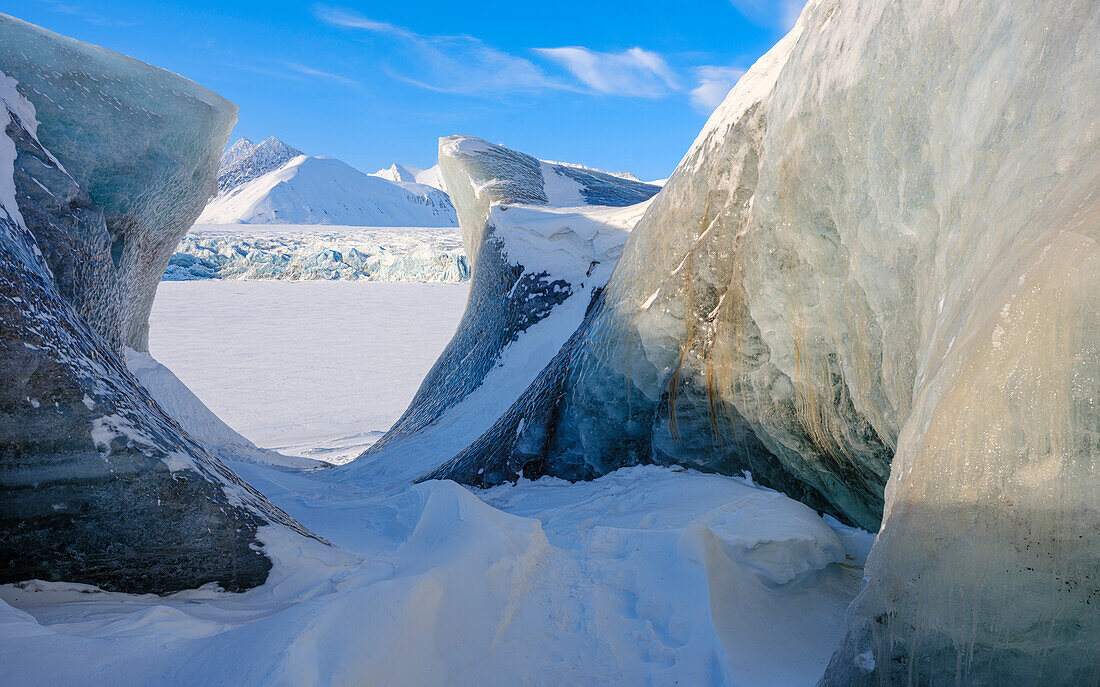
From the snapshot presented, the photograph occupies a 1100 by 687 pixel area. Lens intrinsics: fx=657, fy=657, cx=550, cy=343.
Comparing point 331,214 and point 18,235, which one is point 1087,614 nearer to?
point 18,235

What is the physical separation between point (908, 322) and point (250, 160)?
2280 inches

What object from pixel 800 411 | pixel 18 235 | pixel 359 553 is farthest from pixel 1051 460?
pixel 18 235

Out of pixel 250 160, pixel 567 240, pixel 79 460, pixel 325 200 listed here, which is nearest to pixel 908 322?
pixel 79 460

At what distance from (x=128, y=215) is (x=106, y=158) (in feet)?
1.17

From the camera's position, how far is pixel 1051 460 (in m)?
1.09

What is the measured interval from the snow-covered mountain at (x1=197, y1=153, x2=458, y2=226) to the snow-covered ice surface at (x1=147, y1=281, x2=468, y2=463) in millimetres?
25255

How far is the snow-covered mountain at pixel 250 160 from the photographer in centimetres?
4953

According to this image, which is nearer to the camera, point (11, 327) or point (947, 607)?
point (947, 607)

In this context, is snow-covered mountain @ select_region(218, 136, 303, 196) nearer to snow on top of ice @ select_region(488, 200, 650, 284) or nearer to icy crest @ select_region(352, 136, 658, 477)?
icy crest @ select_region(352, 136, 658, 477)

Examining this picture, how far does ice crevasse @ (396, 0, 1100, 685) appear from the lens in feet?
3.59

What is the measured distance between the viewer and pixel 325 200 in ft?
151

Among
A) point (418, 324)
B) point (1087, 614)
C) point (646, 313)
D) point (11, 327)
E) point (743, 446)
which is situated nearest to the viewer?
point (1087, 614)

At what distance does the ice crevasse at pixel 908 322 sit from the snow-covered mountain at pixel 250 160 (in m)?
52.0

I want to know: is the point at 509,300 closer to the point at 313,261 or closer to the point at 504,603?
the point at 504,603
